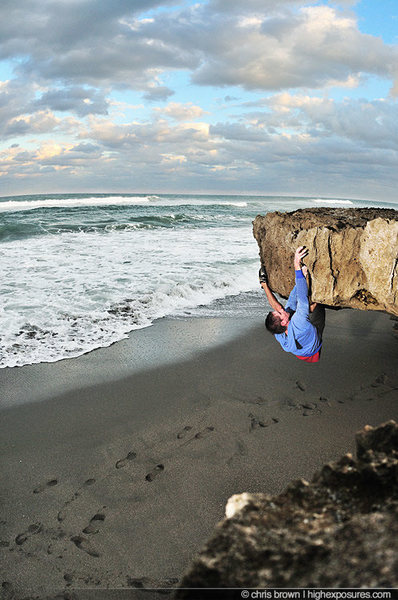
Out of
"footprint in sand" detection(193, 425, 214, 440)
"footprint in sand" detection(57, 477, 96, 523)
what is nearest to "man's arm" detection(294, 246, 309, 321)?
"footprint in sand" detection(193, 425, 214, 440)

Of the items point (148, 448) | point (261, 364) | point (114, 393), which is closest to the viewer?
point (148, 448)

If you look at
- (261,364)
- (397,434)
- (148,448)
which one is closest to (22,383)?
(148,448)

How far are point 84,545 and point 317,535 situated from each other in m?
2.52

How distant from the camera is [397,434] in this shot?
1.51m

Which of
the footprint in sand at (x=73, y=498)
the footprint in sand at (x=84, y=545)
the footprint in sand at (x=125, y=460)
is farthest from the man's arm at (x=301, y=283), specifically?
the footprint in sand at (x=84, y=545)

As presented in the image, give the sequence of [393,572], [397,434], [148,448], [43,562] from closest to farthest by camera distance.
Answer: [393,572], [397,434], [43,562], [148,448]

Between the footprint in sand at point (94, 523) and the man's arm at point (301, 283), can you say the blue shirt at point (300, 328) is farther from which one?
the footprint in sand at point (94, 523)

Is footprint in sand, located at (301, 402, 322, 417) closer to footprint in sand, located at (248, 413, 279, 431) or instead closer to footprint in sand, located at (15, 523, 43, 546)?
footprint in sand, located at (248, 413, 279, 431)

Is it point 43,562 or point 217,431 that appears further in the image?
point 217,431

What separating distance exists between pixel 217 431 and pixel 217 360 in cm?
195

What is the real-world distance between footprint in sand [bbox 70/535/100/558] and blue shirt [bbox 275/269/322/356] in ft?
8.78

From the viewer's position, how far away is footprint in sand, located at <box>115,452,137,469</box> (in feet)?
12.6

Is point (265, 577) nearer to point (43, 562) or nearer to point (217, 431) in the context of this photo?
point (43, 562)

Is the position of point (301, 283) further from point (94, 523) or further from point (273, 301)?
point (94, 523)
